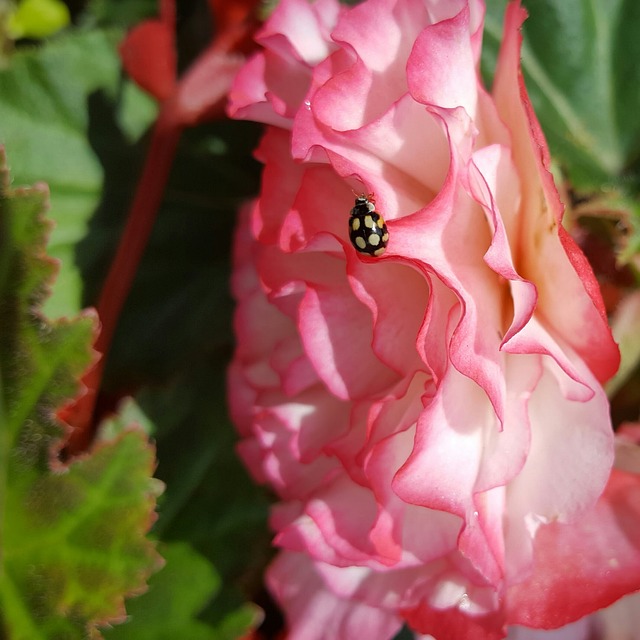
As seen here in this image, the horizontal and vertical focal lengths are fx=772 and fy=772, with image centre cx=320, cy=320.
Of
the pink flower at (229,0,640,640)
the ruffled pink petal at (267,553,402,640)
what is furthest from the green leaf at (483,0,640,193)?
the ruffled pink petal at (267,553,402,640)

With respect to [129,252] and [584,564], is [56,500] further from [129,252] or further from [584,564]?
[584,564]

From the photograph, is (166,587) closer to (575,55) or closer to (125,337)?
(125,337)

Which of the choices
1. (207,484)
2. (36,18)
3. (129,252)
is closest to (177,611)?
(207,484)

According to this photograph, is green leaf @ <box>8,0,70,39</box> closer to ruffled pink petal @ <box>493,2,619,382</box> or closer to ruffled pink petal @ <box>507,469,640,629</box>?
ruffled pink petal @ <box>493,2,619,382</box>

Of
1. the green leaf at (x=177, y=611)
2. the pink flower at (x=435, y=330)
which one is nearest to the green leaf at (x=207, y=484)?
the green leaf at (x=177, y=611)

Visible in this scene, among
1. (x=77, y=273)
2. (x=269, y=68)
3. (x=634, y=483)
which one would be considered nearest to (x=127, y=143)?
(x=77, y=273)
